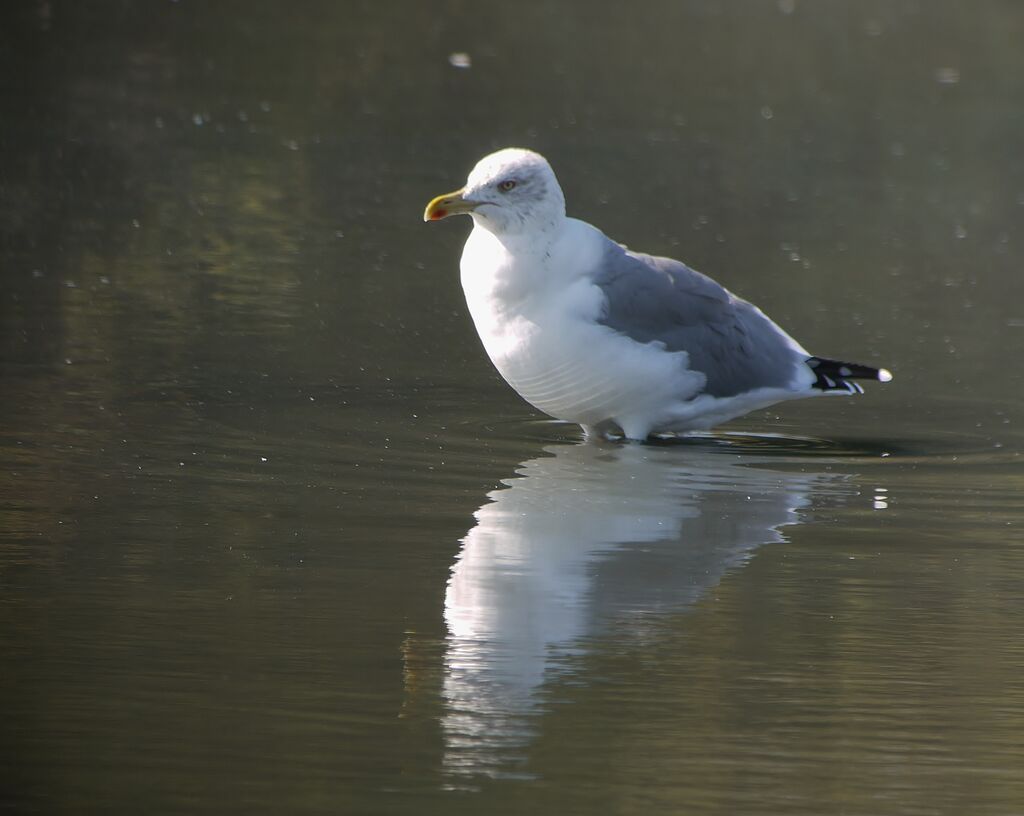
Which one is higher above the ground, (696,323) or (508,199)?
(508,199)

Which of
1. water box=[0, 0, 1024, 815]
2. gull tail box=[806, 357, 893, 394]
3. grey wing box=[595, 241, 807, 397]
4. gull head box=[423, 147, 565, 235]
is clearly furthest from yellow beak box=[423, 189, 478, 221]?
gull tail box=[806, 357, 893, 394]

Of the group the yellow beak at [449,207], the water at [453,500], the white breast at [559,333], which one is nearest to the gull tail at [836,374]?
the water at [453,500]

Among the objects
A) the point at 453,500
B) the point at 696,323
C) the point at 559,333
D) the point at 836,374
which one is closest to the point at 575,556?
the point at 453,500

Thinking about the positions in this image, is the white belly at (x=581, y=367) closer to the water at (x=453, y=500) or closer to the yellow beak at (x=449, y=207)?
the water at (x=453, y=500)

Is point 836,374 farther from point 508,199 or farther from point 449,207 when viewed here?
point 449,207

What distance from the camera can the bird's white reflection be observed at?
4043mm

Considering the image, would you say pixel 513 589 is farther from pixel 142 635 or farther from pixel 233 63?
pixel 233 63

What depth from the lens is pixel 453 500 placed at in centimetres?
573

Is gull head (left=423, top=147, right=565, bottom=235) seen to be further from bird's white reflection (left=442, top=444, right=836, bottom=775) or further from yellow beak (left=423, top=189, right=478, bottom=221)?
bird's white reflection (left=442, top=444, right=836, bottom=775)

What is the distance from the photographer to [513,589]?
4.81 meters

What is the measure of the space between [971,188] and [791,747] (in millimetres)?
9231

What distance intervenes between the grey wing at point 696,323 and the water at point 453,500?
0.82 feet

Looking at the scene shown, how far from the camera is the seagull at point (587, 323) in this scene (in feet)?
20.9

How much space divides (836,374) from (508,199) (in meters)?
1.35
